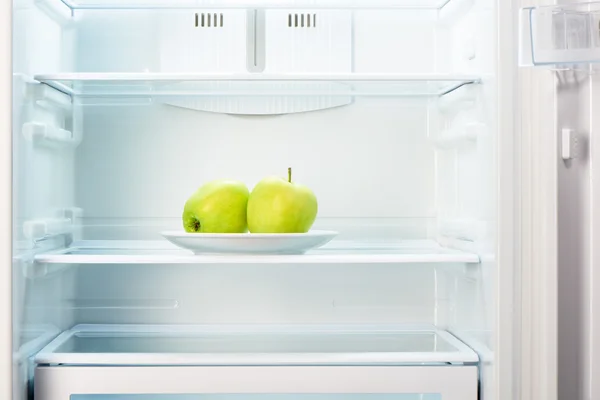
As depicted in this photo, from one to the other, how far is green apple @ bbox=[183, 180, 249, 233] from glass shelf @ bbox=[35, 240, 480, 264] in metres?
0.06

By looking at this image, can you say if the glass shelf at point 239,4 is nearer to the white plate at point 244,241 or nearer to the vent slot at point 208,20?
the vent slot at point 208,20

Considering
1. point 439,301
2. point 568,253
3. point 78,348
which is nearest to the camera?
point 568,253

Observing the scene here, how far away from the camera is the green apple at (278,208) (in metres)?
1.17

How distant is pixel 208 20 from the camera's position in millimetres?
1384

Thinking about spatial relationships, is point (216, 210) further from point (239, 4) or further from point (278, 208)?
point (239, 4)

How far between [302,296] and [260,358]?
0.34 m

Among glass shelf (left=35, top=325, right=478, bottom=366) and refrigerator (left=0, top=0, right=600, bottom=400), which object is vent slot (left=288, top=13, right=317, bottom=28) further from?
glass shelf (left=35, top=325, right=478, bottom=366)

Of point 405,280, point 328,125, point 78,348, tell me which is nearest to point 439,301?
point 405,280

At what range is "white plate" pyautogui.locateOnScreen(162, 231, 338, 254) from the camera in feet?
3.65

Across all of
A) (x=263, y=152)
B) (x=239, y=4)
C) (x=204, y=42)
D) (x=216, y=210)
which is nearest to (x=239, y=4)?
(x=239, y=4)

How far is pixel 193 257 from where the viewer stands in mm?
1108

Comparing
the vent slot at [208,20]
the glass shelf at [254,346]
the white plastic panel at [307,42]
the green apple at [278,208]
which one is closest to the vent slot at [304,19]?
the white plastic panel at [307,42]

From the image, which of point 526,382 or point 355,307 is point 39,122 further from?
point 526,382

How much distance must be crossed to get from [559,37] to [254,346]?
71 centimetres
